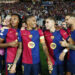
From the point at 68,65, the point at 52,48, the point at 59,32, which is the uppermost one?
the point at 59,32

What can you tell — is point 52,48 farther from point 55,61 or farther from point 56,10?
point 56,10

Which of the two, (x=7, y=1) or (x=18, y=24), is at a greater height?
(x=7, y=1)

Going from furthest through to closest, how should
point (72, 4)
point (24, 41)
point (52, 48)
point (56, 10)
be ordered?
point (72, 4)
point (56, 10)
point (52, 48)
point (24, 41)

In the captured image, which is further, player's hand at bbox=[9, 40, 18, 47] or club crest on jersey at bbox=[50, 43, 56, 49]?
club crest on jersey at bbox=[50, 43, 56, 49]

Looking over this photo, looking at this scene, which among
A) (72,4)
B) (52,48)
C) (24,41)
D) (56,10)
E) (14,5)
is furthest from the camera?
(14,5)

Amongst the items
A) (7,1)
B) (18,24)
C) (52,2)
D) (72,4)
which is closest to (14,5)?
(7,1)

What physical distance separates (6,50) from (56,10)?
2464 cm

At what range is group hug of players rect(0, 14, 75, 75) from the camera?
327cm

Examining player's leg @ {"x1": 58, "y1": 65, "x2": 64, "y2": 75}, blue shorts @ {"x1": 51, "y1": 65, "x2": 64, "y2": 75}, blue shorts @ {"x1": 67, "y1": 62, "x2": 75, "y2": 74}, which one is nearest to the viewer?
blue shorts @ {"x1": 67, "y1": 62, "x2": 75, "y2": 74}

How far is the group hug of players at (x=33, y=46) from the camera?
327cm

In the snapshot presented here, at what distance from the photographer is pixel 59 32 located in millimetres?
3588

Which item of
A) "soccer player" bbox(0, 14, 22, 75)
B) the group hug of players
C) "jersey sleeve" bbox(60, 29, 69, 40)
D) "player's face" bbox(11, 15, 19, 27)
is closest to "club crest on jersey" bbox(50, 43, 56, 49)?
the group hug of players

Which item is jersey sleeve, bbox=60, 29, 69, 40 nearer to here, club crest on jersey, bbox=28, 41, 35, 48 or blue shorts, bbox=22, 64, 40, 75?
club crest on jersey, bbox=28, 41, 35, 48

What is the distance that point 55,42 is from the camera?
3535 millimetres
